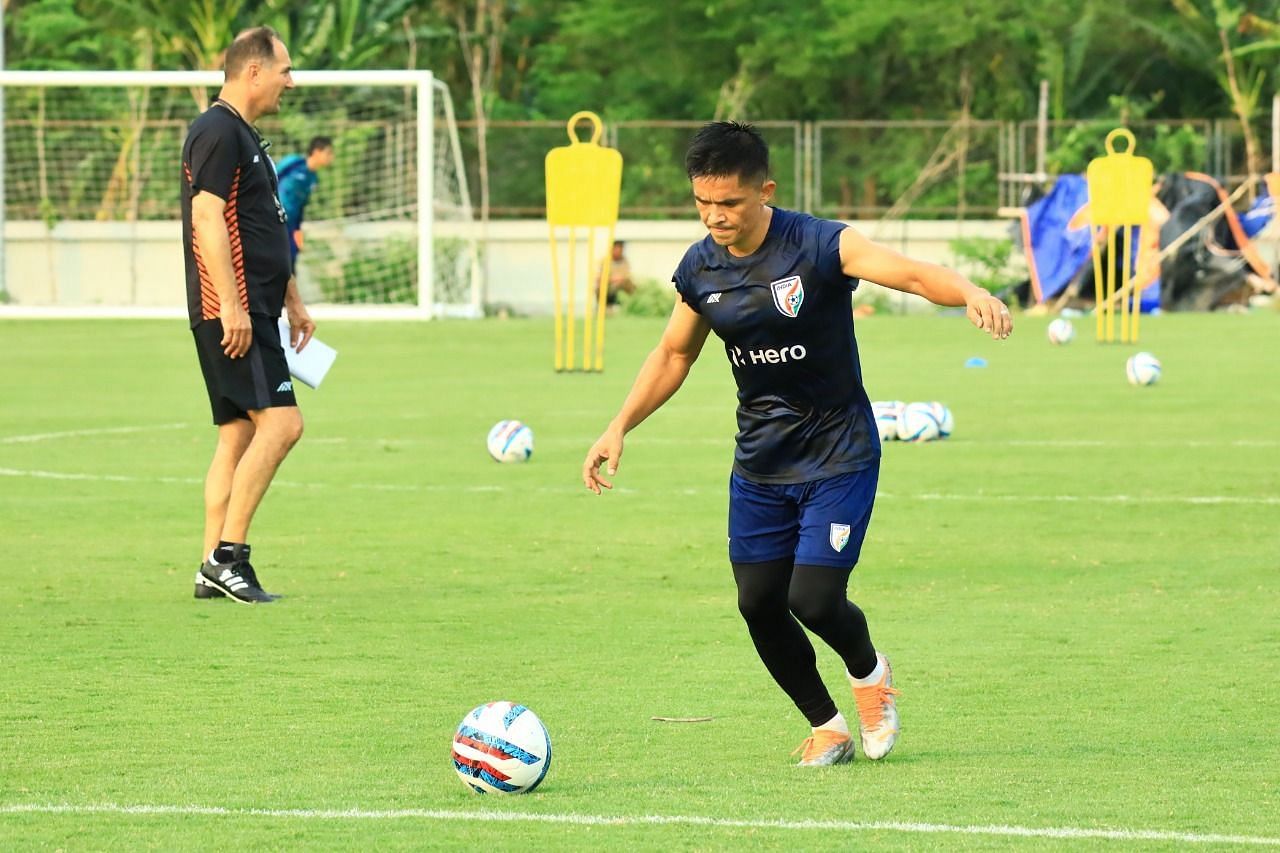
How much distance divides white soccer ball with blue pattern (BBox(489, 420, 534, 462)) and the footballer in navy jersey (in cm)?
763

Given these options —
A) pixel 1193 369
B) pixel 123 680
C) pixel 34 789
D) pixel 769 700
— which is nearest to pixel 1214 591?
pixel 769 700

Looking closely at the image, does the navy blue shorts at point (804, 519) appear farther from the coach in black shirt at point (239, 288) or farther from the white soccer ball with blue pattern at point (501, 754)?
the coach in black shirt at point (239, 288)

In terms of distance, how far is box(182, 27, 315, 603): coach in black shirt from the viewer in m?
8.71

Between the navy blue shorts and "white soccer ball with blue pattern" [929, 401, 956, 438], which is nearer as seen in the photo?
the navy blue shorts

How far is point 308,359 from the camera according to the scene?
970 centimetres

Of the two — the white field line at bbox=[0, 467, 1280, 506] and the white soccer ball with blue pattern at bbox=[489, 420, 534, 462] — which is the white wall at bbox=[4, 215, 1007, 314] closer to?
the white soccer ball with blue pattern at bbox=[489, 420, 534, 462]

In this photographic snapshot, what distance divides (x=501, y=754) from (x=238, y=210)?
408cm

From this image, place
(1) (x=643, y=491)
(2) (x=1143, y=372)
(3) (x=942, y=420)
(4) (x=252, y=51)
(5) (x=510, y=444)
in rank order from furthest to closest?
1. (2) (x=1143, y=372)
2. (3) (x=942, y=420)
3. (5) (x=510, y=444)
4. (1) (x=643, y=491)
5. (4) (x=252, y=51)

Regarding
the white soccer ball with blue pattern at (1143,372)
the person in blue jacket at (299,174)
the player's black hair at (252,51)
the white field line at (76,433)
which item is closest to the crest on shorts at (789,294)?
the player's black hair at (252,51)

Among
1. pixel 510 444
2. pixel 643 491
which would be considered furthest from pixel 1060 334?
pixel 643 491

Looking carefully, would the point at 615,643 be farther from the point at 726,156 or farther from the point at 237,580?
the point at 726,156

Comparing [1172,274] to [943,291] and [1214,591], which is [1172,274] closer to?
[1214,591]

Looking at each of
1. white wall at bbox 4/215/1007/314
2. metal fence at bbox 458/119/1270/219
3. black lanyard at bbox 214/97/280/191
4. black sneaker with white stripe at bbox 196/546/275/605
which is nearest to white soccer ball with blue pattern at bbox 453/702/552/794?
black sneaker with white stripe at bbox 196/546/275/605

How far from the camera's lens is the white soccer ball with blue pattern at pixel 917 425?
14766 millimetres
